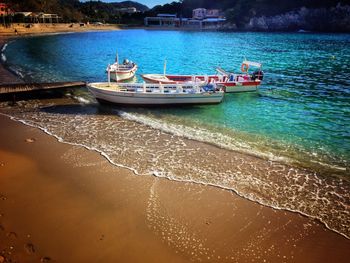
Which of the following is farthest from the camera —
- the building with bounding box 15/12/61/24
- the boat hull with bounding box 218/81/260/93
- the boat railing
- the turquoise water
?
the building with bounding box 15/12/61/24

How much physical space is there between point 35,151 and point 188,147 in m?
7.32

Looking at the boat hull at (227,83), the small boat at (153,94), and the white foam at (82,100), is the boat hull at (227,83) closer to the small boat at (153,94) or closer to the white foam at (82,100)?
the small boat at (153,94)

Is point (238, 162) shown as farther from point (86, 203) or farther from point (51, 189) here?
point (51, 189)

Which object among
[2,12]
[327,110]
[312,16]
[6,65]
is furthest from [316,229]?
[312,16]

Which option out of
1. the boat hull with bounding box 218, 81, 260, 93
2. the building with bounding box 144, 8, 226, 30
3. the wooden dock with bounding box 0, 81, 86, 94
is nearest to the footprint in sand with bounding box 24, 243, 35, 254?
the wooden dock with bounding box 0, 81, 86, 94

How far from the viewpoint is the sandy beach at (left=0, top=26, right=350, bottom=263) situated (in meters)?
8.05

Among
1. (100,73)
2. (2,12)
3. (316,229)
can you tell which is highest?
(2,12)

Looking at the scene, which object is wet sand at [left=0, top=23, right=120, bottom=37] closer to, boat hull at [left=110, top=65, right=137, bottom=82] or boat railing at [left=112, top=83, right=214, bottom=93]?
boat hull at [left=110, top=65, right=137, bottom=82]

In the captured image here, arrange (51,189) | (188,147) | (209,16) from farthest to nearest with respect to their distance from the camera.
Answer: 1. (209,16)
2. (188,147)
3. (51,189)

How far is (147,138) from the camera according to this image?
1628 centimetres

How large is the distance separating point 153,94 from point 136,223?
13.6m

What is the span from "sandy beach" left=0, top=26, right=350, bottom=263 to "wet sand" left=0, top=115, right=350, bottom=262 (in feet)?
0.09

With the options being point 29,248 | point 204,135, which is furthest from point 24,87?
point 29,248

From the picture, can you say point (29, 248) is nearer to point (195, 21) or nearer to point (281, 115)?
point (281, 115)
